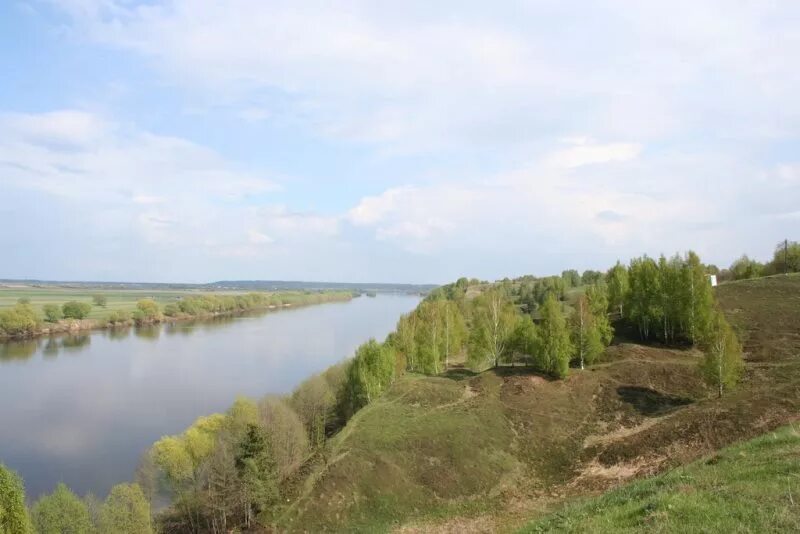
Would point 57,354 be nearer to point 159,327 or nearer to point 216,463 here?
point 159,327

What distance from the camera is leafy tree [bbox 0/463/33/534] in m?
21.8

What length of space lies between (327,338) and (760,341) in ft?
277

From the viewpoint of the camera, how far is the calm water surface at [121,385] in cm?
4116

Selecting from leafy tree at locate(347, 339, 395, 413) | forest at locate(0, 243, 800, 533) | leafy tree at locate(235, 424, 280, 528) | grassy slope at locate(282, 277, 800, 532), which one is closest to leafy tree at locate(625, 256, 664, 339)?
forest at locate(0, 243, 800, 533)

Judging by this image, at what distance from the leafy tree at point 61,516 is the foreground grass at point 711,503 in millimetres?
24274

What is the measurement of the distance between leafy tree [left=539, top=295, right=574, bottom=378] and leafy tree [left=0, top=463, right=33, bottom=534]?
34665 millimetres

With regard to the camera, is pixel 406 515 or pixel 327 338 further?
pixel 327 338

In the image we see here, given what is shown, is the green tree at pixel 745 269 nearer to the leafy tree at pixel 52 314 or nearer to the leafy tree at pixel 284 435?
the leafy tree at pixel 284 435

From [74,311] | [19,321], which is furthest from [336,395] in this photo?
[74,311]

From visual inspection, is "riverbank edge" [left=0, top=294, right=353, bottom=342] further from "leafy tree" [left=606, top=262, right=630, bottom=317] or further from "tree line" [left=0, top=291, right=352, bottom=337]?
"leafy tree" [left=606, top=262, right=630, bottom=317]

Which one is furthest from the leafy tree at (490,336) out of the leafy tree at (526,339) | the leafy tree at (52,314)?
the leafy tree at (52,314)

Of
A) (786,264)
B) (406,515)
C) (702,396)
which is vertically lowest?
(406,515)

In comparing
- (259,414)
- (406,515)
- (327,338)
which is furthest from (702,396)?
(327,338)

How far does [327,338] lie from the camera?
111 meters
